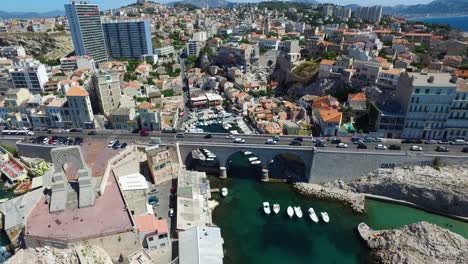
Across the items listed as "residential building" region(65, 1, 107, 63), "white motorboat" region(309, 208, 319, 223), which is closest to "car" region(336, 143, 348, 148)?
"white motorboat" region(309, 208, 319, 223)

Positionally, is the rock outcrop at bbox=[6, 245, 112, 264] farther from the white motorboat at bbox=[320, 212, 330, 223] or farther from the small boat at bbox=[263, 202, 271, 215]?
the white motorboat at bbox=[320, 212, 330, 223]

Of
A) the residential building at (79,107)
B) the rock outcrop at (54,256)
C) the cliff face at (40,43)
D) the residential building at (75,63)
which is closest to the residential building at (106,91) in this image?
the residential building at (79,107)

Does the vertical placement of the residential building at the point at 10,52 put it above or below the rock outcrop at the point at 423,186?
above

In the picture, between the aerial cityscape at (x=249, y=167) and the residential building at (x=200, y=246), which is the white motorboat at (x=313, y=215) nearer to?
the aerial cityscape at (x=249, y=167)

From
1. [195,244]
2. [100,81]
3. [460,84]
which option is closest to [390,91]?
[460,84]

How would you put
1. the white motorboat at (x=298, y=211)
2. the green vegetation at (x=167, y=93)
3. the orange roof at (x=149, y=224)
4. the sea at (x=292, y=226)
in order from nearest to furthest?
the orange roof at (x=149, y=224) < the sea at (x=292, y=226) < the white motorboat at (x=298, y=211) < the green vegetation at (x=167, y=93)

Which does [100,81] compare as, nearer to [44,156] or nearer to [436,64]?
[44,156]
